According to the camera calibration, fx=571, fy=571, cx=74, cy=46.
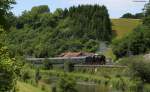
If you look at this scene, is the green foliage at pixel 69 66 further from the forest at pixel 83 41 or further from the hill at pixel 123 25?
the hill at pixel 123 25

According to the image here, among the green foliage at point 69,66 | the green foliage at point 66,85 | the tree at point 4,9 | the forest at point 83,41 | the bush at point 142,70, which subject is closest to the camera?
the tree at point 4,9

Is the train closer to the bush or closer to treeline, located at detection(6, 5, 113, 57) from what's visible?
treeline, located at detection(6, 5, 113, 57)

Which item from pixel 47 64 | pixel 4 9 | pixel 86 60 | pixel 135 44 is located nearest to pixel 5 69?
pixel 4 9

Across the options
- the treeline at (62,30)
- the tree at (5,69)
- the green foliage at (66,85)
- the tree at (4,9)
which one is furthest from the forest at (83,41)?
the tree at (4,9)

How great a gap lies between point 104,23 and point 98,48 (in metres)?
14.9

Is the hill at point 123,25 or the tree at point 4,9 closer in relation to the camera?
the tree at point 4,9

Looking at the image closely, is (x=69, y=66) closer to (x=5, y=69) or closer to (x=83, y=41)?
(x=83, y=41)

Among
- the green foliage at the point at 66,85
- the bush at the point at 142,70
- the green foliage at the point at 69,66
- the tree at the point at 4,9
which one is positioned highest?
the tree at the point at 4,9

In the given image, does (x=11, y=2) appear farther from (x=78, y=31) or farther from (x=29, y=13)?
(x=29, y=13)

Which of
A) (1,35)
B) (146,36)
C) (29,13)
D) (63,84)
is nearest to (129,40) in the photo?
(146,36)

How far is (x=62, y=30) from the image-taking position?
159 meters

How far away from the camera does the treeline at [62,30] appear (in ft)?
493

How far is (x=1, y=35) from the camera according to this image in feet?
78.4

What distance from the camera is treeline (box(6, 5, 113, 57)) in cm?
15012
